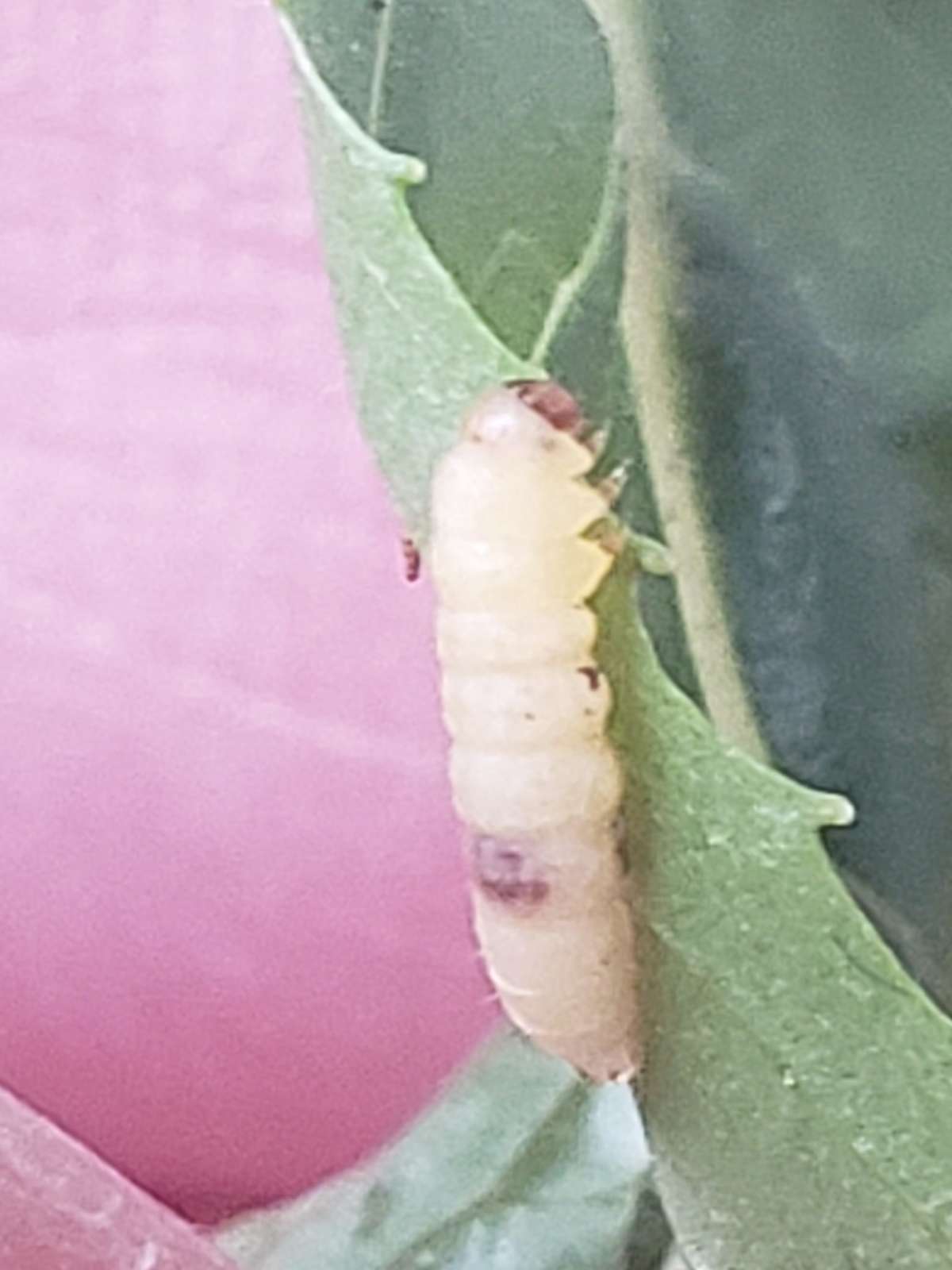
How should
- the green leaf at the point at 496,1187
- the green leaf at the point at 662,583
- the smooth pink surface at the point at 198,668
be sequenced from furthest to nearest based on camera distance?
the smooth pink surface at the point at 198,668
the green leaf at the point at 496,1187
the green leaf at the point at 662,583

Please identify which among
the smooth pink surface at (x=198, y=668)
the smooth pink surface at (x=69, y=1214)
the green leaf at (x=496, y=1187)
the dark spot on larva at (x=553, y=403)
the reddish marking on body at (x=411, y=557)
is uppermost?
the dark spot on larva at (x=553, y=403)

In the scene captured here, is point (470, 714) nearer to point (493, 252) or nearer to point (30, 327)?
point (493, 252)

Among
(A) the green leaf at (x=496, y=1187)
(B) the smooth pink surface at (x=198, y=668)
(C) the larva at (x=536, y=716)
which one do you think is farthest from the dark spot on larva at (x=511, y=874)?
(B) the smooth pink surface at (x=198, y=668)

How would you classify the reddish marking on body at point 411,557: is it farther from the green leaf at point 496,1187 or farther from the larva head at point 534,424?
the green leaf at point 496,1187

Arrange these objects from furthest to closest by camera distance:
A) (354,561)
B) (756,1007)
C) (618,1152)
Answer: (354,561), (618,1152), (756,1007)

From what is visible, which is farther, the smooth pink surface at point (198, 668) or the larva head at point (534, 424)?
the smooth pink surface at point (198, 668)

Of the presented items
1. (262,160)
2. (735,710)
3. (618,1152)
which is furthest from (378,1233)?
(262,160)
